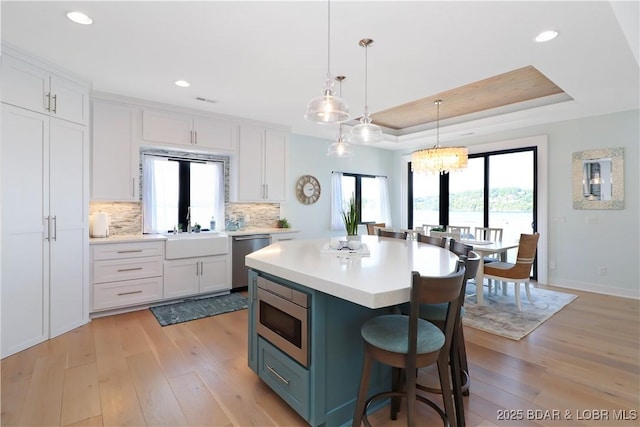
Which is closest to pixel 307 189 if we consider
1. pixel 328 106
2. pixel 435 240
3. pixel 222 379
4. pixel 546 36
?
pixel 435 240

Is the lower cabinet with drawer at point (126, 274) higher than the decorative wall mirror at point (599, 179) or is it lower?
lower

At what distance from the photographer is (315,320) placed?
1.70 m

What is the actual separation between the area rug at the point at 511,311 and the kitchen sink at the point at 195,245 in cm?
332

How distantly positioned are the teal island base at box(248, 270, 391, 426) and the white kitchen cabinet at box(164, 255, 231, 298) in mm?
2527

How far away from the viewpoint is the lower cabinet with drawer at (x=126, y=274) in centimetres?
360

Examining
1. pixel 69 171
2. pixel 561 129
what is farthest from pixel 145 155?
pixel 561 129

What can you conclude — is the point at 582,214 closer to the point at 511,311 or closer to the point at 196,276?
the point at 511,311

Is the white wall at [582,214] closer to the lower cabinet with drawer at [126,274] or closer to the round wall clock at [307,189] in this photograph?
the round wall clock at [307,189]

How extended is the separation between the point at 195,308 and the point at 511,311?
3.95 meters

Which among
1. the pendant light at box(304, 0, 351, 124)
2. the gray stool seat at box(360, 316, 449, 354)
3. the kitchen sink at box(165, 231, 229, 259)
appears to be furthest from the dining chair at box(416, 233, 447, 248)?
the kitchen sink at box(165, 231, 229, 259)

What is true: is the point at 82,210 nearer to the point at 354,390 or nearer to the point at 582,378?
the point at 354,390

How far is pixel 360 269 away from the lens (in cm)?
178

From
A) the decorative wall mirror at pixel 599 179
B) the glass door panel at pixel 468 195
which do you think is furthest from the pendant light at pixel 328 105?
the decorative wall mirror at pixel 599 179

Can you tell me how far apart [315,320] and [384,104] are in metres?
3.31
